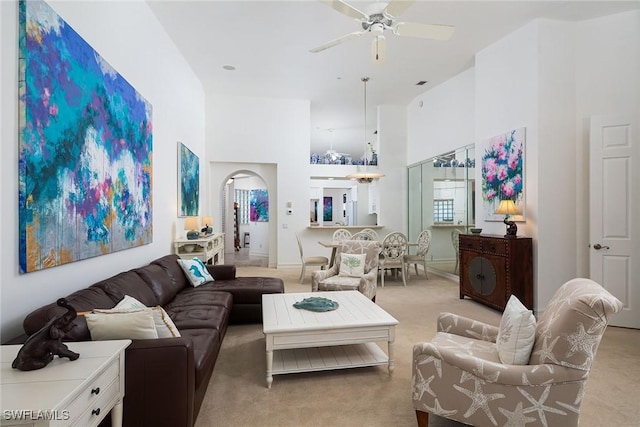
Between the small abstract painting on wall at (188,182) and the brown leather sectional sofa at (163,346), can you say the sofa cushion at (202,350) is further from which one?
the small abstract painting on wall at (188,182)

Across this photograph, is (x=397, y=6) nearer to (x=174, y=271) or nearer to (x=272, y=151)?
(x=174, y=271)

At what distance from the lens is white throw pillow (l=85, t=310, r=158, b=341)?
1623 millimetres

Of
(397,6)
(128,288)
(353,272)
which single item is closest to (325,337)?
(128,288)

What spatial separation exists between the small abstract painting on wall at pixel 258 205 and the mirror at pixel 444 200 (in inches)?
186

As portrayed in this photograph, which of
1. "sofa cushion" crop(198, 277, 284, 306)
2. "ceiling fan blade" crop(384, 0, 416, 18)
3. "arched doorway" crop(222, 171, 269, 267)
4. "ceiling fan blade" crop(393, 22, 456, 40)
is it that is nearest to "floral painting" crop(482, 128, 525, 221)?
"ceiling fan blade" crop(393, 22, 456, 40)

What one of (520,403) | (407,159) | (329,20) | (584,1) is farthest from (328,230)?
(520,403)

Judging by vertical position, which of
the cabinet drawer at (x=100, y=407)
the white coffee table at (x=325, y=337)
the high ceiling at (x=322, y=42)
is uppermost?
the high ceiling at (x=322, y=42)

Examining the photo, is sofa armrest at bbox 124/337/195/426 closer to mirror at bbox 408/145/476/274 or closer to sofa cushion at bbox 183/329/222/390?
sofa cushion at bbox 183/329/222/390

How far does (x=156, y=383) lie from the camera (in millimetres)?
1638

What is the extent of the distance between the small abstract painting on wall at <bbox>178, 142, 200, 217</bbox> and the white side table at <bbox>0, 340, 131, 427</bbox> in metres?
3.80

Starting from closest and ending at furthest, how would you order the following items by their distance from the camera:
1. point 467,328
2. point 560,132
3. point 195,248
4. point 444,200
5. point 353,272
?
point 467,328 → point 560,132 → point 353,272 → point 195,248 → point 444,200

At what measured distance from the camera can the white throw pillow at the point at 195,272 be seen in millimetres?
3762

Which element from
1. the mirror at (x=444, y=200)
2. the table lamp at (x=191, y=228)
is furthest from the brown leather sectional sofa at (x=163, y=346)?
the mirror at (x=444, y=200)

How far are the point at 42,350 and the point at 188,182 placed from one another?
14.9 feet
